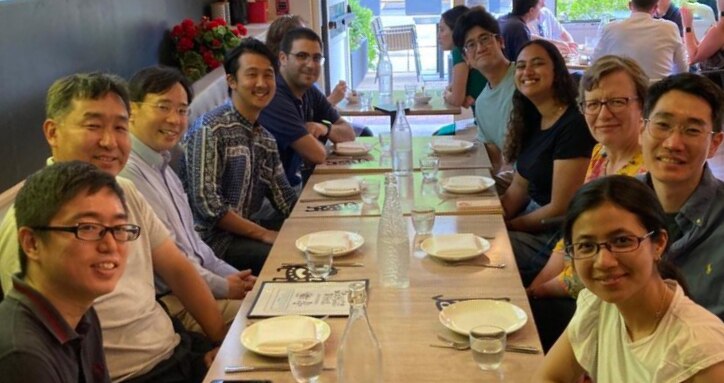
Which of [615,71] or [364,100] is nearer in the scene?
[615,71]

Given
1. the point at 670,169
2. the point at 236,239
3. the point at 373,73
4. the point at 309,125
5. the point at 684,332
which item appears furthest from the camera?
the point at 373,73

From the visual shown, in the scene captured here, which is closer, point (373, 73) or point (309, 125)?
point (309, 125)

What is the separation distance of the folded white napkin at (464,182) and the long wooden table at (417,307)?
1.05 ft

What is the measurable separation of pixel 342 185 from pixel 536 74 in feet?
2.98

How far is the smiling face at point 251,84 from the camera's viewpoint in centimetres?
314

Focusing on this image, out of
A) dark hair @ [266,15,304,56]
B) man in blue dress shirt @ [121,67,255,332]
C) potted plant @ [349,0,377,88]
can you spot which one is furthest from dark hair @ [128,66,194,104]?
potted plant @ [349,0,377,88]

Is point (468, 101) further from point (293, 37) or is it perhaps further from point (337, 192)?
point (337, 192)

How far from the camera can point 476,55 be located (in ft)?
13.1

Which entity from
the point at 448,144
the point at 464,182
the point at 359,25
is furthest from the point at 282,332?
the point at 359,25

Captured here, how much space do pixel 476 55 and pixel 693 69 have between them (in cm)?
296

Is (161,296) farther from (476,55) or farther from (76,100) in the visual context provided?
(476,55)

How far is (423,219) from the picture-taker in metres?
2.44

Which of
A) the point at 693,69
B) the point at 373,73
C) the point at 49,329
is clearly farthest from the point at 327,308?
the point at 373,73

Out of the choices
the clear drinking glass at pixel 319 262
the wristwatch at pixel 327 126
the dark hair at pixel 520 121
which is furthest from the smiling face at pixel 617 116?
the wristwatch at pixel 327 126
